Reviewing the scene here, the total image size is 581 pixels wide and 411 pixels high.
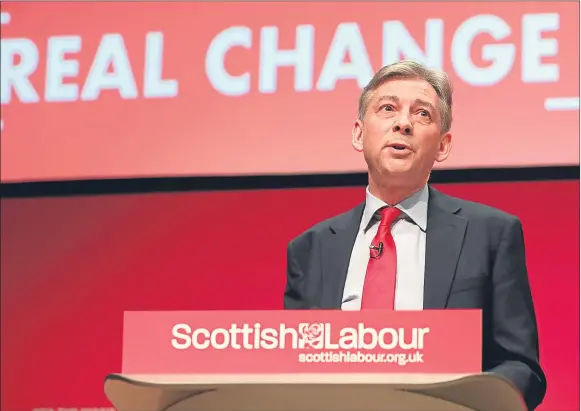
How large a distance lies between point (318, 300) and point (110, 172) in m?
1.85

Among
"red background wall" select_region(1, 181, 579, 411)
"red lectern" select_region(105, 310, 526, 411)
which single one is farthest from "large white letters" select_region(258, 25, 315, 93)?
"red lectern" select_region(105, 310, 526, 411)

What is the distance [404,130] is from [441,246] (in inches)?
8.0

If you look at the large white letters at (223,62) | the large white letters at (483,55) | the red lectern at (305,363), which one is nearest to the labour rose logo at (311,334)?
the red lectern at (305,363)

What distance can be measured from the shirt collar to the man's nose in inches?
4.7

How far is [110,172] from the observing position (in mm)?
3580

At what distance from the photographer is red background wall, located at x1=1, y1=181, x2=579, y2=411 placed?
3.55 m

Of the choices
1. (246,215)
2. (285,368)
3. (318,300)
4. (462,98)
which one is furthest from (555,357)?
(285,368)

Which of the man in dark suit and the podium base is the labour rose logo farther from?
the man in dark suit

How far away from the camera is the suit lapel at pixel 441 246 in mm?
1774

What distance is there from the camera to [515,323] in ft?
5.64

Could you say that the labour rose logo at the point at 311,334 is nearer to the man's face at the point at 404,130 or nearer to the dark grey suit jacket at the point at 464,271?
the dark grey suit jacket at the point at 464,271

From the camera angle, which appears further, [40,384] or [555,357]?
[40,384]

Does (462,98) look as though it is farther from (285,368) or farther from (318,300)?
(285,368)

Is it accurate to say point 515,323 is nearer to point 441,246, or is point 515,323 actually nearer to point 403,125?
point 441,246
